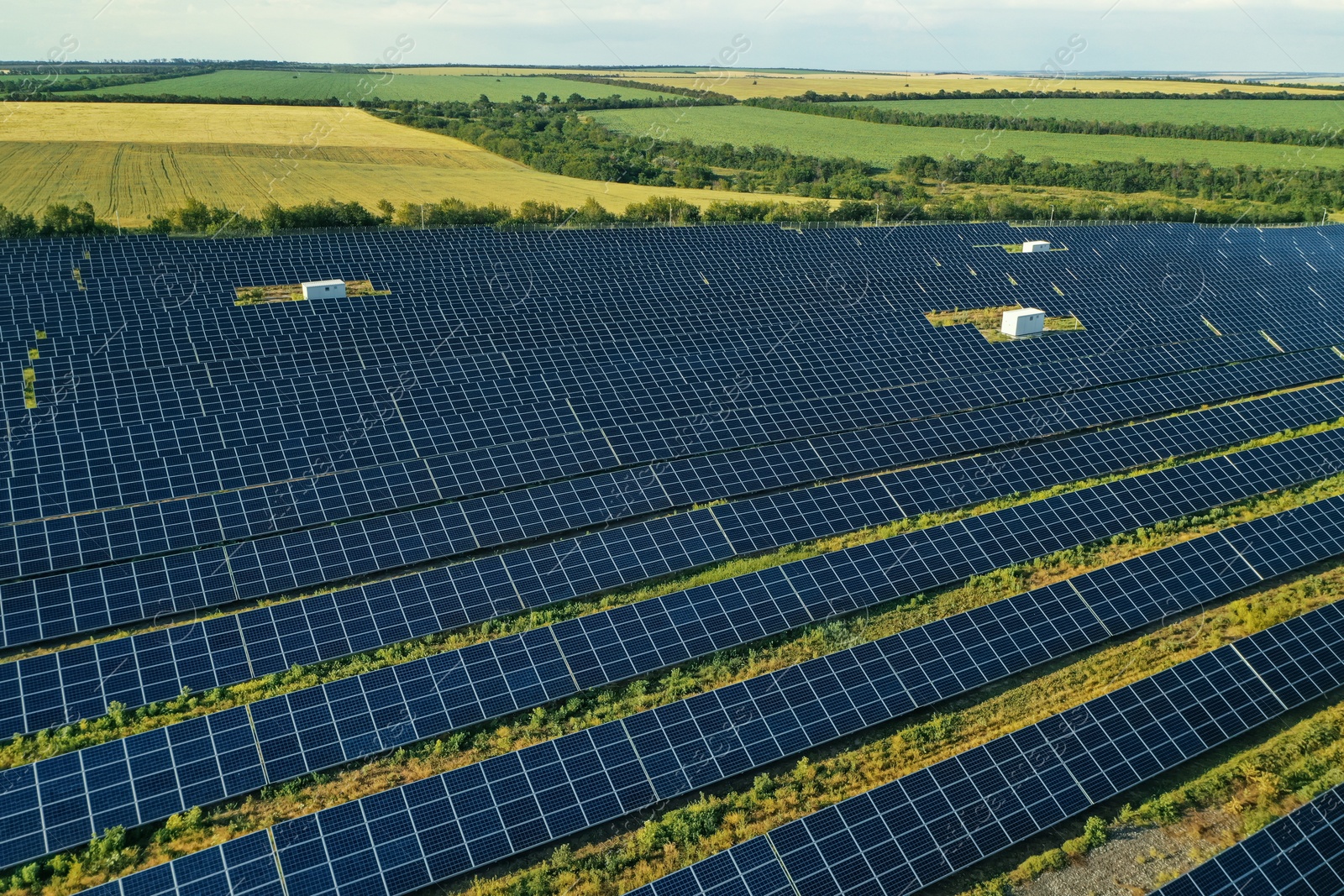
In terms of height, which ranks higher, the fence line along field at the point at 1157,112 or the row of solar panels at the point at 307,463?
the fence line along field at the point at 1157,112

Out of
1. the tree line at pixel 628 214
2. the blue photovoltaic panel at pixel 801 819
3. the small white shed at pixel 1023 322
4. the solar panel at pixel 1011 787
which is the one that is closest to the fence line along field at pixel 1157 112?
the tree line at pixel 628 214

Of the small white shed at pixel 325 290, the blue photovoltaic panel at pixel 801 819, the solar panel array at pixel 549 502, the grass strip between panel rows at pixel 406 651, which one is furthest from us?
the small white shed at pixel 325 290

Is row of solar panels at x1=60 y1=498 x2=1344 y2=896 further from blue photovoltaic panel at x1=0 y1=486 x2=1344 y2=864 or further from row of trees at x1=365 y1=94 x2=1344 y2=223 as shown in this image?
row of trees at x1=365 y1=94 x2=1344 y2=223

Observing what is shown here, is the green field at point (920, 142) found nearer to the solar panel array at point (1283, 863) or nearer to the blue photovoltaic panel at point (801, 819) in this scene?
the blue photovoltaic panel at point (801, 819)

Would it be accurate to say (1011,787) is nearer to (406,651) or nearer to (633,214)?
(406,651)

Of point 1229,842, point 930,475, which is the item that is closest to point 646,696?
point 1229,842

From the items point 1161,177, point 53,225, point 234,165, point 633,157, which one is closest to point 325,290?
point 53,225

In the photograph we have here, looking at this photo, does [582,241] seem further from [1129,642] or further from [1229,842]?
[1229,842]
